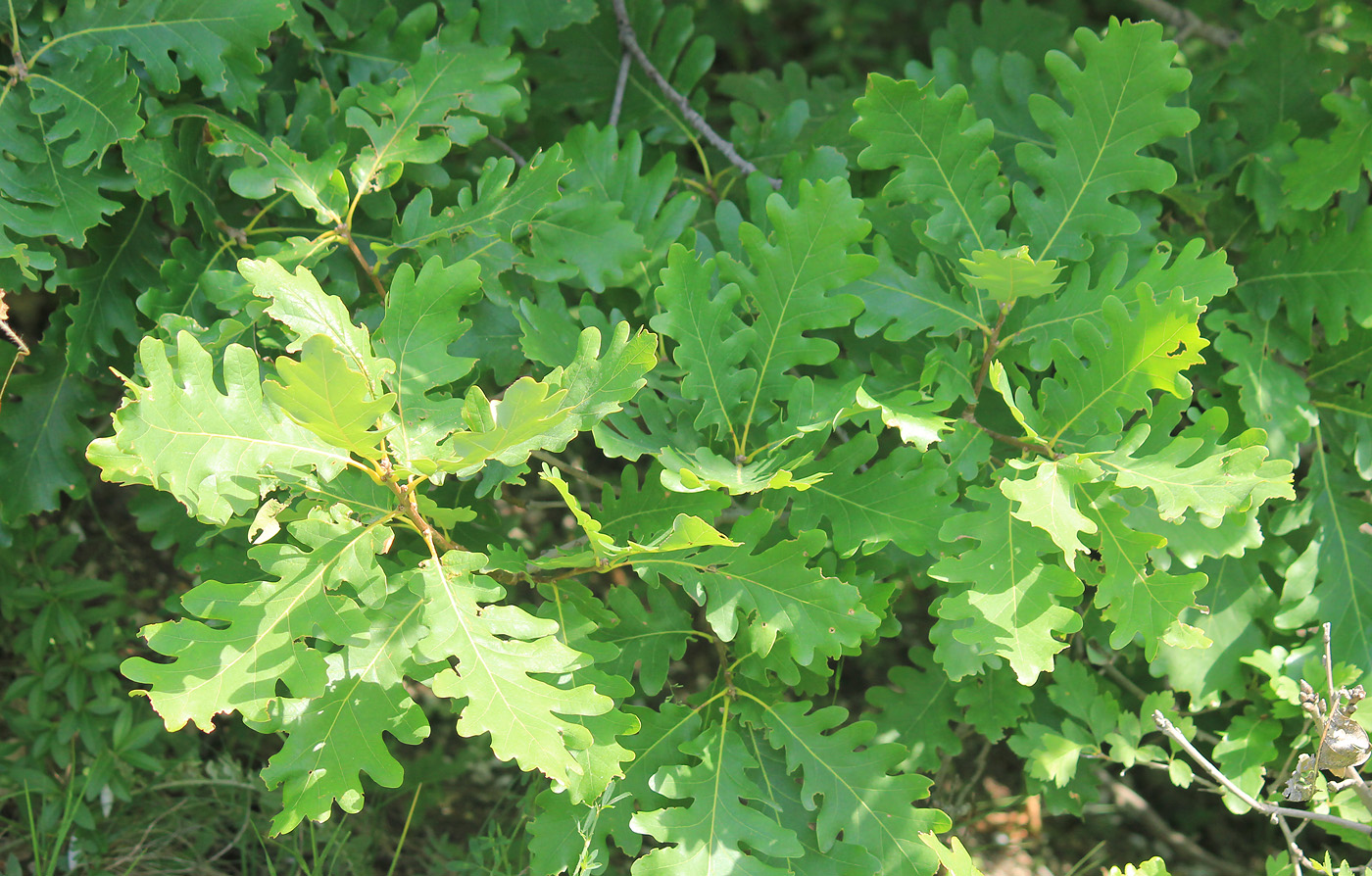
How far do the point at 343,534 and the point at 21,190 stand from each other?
3.06ft

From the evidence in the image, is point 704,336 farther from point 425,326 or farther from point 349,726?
point 349,726

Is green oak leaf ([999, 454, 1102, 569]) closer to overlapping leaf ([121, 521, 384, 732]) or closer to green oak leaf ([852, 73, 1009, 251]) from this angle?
green oak leaf ([852, 73, 1009, 251])

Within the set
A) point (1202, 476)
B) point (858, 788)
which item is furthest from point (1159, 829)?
point (1202, 476)

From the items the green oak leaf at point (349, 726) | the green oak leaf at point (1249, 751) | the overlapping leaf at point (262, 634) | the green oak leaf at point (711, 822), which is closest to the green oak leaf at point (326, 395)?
the overlapping leaf at point (262, 634)

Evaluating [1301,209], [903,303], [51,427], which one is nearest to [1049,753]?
[903,303]

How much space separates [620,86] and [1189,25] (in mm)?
1512

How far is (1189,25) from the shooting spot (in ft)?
8.52

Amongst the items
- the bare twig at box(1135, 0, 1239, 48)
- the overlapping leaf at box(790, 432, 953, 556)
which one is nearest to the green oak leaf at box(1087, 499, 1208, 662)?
the overlapping leaf at box(790, 432, 953, 556)

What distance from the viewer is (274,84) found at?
2082mm

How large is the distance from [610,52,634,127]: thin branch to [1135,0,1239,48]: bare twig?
4.60 ft

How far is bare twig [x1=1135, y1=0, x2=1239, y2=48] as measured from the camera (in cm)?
254

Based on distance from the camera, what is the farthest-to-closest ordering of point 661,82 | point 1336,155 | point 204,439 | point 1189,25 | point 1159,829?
point 1159,829
point 1189,25
point 661,82
point 1336,155
point 204,439

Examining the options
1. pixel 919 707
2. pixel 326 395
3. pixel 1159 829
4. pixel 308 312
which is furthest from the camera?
pixel 1159 829

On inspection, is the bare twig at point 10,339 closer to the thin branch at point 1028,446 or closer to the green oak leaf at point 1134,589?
the thin branch at point 1028,446
